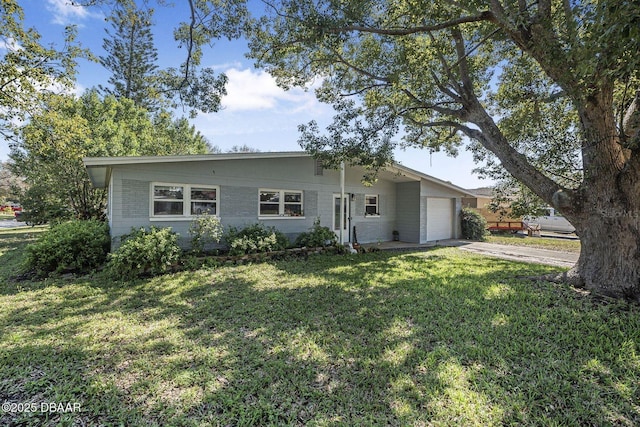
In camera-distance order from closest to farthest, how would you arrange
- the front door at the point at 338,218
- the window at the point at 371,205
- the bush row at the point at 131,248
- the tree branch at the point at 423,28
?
1. the tree branch at the point at 423,28
2. the bush row at the point at 131,248
3. the front door at the point at 338,218
4. the window at the point at 371,205

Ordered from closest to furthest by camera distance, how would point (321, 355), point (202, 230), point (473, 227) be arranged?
point (321, 355) < point (202, 230) < point (473, 227)

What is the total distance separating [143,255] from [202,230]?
184 cm

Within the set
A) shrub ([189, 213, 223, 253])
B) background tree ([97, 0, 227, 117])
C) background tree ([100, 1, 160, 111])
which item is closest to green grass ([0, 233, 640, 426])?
shrub ([189, 213, 223, 253])

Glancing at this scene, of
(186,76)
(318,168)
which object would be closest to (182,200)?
(186,76)

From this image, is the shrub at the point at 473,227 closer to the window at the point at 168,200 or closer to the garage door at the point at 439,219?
the garage door at the point at 439,219

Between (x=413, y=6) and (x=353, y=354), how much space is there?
7511 millimetres

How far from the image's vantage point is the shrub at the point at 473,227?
15992mm

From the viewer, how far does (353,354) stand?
366cm

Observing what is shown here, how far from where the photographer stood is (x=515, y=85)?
30.4 ft

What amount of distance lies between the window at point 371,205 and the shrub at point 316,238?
345cm

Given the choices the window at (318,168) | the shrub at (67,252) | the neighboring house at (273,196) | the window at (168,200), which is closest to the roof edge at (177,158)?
the neighboring house at (273,196)

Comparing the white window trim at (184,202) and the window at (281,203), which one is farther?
the window at (281,203)

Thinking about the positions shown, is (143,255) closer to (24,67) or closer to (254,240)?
(254,240)

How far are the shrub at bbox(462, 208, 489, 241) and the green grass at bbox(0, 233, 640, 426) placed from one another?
10.4 metres
